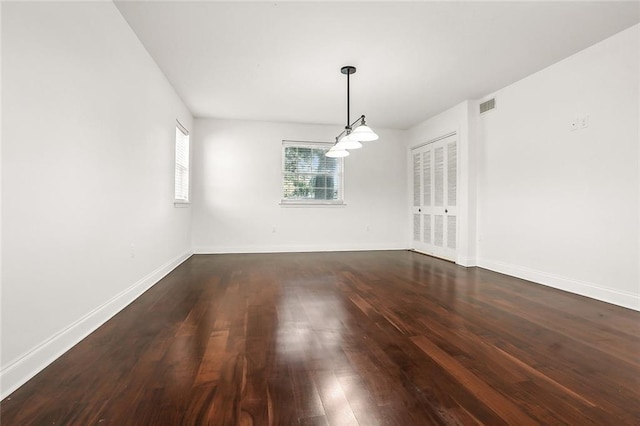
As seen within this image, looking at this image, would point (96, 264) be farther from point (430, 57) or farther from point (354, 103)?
point (354, 103)

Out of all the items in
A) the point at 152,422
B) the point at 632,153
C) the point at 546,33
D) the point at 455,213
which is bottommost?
the point at 152,422

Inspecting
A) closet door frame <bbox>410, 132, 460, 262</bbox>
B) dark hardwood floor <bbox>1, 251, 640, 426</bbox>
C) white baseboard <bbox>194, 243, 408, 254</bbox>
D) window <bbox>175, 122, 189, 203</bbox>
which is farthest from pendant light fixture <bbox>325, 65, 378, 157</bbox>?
white baseboard <bbox>194, 243, 408, 254</bbox>

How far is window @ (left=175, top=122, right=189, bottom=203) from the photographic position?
15.1ft

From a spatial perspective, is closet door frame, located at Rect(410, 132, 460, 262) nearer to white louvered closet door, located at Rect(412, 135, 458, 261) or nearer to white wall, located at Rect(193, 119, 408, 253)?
white louvered closet door, located at Rect(412, 135, 458, 261)

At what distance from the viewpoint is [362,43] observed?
290cm

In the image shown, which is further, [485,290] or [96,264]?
[485,290]

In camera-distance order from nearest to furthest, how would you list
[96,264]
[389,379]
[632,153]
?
[389,379]
[96,264]
[632,153]

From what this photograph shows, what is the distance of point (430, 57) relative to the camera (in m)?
3.22

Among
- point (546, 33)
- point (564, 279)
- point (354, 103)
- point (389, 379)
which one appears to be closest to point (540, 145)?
point (546, 33)

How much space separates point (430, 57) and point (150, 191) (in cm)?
334

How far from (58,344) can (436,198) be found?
5.20 metres

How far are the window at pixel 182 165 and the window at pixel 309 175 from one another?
173 cm

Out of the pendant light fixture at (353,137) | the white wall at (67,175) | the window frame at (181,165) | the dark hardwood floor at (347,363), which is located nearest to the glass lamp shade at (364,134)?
the pendant light fixture at (353,137)

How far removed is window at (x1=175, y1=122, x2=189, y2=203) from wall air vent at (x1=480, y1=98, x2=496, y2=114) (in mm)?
4476
